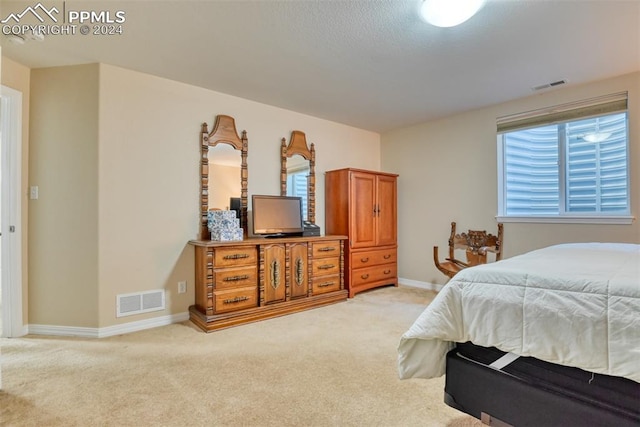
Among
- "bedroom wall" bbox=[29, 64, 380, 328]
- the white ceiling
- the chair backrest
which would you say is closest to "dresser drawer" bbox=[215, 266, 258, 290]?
"bedroom wall" bbox=[29, 64, 380, 328]

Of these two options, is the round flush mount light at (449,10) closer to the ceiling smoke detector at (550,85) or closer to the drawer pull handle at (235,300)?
the ceiling smoke detector at (550,85)

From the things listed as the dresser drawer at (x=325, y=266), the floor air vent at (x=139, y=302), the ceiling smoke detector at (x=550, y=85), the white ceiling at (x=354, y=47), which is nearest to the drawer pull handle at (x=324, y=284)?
the dresser drawer at (x=325, y=266)

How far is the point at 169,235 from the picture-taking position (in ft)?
9.89

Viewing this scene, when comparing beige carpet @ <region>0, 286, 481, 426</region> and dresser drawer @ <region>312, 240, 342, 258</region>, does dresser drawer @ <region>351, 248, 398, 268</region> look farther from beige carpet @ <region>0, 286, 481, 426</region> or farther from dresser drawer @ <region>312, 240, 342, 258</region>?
beige carpet @ <region>0, 286, 481, 426</region>

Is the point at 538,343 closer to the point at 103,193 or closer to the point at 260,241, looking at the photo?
the point at 260,241

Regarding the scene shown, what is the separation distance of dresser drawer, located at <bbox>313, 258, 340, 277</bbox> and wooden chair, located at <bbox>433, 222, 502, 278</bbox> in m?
1.15

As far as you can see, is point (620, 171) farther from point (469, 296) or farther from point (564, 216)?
point (469, 296)

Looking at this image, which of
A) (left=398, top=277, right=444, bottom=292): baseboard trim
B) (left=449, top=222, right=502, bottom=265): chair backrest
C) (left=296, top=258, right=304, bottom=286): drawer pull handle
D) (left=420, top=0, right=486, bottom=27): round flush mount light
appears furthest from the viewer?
(left=398, top=277, right=444, bottom=292): baseboard trim

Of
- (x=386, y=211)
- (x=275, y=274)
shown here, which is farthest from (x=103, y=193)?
(x=386, y=211)

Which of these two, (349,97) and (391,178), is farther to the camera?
(391,178)

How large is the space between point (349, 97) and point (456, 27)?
1.44 m

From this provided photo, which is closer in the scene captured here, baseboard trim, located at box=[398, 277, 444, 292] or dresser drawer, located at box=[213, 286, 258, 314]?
dresser drawer, located at box=[213, 286, 258, 314]

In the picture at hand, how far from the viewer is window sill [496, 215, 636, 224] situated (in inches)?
114

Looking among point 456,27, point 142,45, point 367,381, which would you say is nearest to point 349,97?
point 456,27
